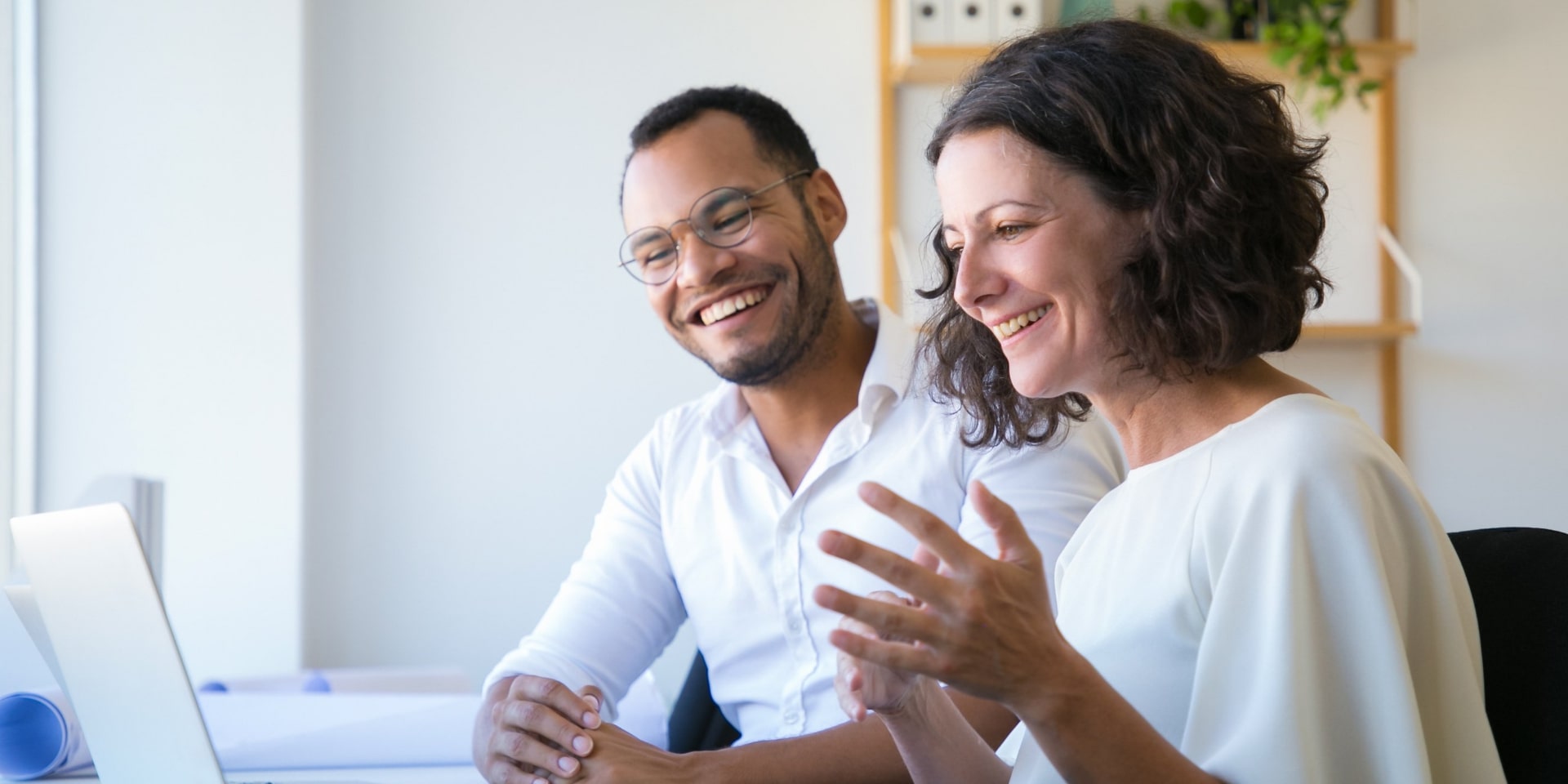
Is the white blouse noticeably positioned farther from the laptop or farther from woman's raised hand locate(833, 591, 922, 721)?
the laptop

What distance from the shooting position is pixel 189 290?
268 centimetres

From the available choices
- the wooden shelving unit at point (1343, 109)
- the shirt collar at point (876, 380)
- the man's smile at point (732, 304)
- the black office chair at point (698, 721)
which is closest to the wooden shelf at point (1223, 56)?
the wooden shelving unit at point (1343, 109)

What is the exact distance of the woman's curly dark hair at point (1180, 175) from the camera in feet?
3.42

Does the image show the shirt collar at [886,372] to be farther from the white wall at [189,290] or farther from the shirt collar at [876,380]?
the white wall at [189,290]

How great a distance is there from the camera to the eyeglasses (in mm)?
1818

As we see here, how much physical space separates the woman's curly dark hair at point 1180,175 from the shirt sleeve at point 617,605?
0.94 meters

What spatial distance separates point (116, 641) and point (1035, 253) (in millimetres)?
768

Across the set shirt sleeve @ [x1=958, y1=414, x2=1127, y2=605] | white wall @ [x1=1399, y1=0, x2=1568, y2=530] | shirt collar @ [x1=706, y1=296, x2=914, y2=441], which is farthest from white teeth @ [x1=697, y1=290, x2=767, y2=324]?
white wall @ [x1=1399, y1=0, x2=1568, y2=530]

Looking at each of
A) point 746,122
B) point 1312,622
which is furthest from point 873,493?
point 746,122

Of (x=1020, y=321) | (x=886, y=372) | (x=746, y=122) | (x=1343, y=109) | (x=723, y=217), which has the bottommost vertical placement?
(x=886, y=372)

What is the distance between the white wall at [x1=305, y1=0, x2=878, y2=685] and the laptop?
2.02m

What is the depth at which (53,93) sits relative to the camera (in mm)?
2611

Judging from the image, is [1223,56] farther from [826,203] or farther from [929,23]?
[826,203]

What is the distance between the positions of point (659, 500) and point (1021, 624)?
1.12 m
